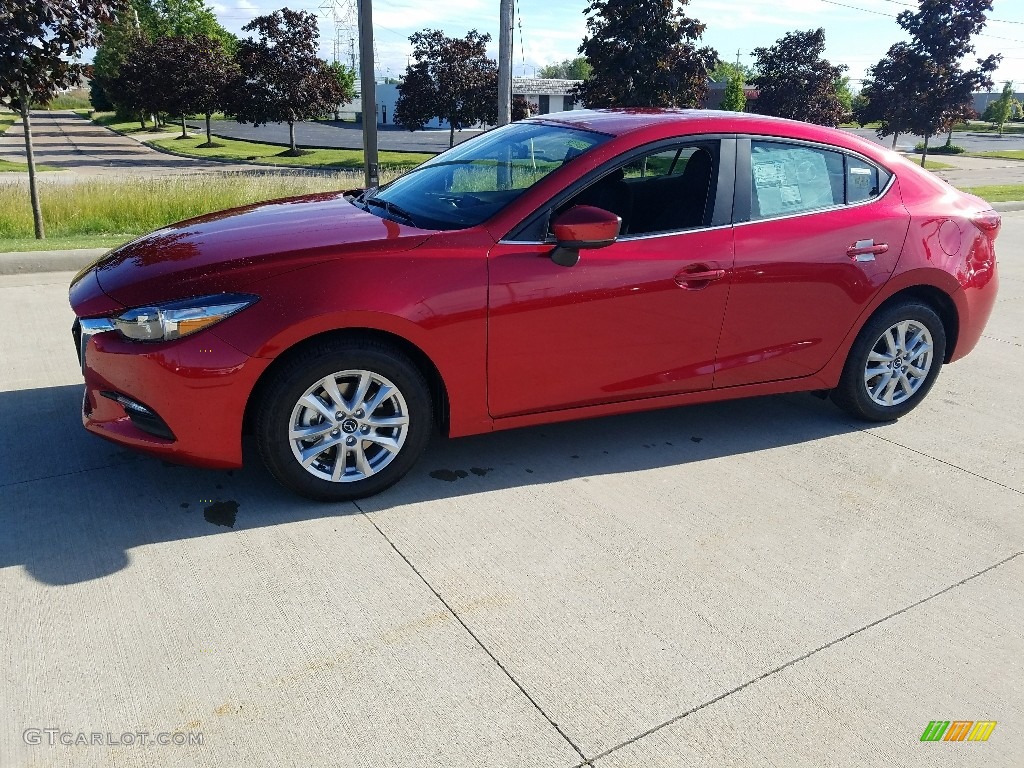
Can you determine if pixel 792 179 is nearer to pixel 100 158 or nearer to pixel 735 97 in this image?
pixel 100 158

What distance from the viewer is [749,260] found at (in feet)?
14.0

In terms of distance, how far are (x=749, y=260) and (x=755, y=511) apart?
1.25 meters

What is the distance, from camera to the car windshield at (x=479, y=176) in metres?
4.02

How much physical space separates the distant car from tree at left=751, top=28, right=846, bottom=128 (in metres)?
25.2

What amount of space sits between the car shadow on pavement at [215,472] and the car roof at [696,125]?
1609 mm

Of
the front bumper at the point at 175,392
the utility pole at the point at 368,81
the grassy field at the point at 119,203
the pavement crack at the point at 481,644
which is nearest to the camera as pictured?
the pavement crack at the point at 481,644

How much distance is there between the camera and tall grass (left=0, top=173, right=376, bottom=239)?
1093 centimetres

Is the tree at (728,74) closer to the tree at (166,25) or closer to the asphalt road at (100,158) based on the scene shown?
the asphalt road at (100,158)

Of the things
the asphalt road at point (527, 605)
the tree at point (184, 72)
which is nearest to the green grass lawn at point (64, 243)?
the asphalt road at point (527, 605)

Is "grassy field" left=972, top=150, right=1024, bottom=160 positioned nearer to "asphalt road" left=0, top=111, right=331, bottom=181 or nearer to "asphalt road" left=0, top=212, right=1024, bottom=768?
"asphalt road" left=0, top=111, right=331, bottom=181

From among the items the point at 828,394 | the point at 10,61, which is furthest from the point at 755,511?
the point at 10,61

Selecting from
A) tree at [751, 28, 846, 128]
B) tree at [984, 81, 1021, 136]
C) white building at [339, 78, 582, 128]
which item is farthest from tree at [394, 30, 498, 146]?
tree at [984, 81, 1021, 136]

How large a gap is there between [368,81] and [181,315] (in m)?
9.17

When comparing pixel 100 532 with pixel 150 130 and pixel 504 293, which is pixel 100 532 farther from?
pixel 150 130
